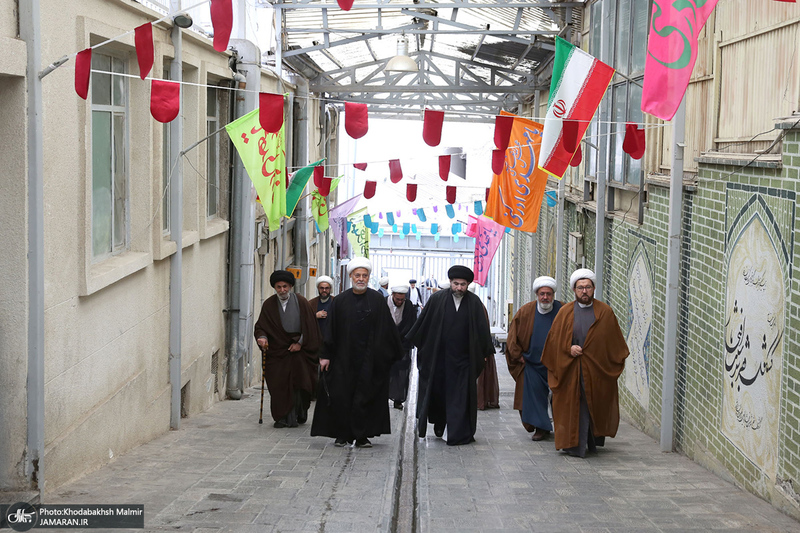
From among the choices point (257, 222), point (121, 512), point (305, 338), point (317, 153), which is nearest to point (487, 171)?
point (317, 153)

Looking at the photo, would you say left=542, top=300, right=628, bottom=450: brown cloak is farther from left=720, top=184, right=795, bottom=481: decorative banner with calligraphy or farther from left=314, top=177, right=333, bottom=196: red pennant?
left=314, top=177, right=333, bottom=196: red pennant

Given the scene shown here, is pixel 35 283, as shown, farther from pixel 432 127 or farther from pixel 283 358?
pixel 432 127

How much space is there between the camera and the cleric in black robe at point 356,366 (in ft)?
27.1

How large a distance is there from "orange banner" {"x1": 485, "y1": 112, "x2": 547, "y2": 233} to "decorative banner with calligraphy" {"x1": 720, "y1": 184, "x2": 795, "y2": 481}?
15.5 feet

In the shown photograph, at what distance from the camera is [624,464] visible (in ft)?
24.8

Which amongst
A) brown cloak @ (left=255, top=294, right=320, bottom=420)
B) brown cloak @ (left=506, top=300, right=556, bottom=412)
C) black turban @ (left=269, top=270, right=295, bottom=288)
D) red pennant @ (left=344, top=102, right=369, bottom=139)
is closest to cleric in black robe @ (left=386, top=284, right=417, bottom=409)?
brown cloak @ (left=255, top=294, right=320, bottom=420)

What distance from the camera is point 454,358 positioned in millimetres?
8641

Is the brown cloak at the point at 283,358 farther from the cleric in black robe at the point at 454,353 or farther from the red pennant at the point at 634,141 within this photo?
the red pennant at the point at 634,141

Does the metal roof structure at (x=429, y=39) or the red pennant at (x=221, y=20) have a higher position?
the metal roof structure at (x=429, y=39)

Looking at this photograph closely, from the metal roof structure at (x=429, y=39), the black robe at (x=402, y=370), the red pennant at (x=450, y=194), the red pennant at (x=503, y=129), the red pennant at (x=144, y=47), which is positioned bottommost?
the black robe at (x=402, y=370)

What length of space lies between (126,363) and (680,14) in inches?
193

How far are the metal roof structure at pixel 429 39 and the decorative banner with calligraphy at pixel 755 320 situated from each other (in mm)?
6960

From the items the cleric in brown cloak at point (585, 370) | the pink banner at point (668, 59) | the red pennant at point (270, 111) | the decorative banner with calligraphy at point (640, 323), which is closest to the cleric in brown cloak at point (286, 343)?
the red pennant at point (270, 111)

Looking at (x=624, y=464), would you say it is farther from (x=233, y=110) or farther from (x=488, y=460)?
(x=233, y=110)
